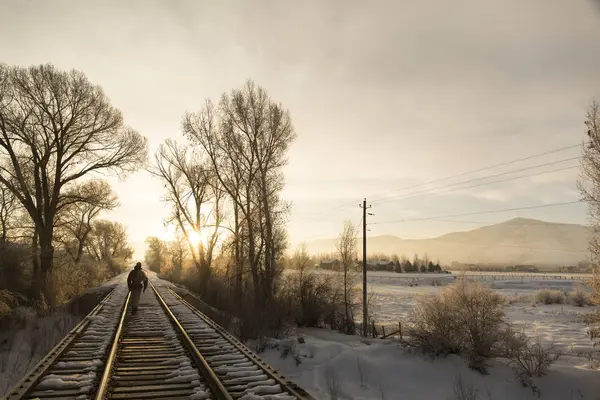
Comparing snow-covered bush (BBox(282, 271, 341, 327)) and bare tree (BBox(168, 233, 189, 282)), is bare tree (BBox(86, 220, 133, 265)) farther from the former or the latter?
snow-covered bush (BBox(282, 271, 341, 327))

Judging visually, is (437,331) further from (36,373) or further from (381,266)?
(381,266)

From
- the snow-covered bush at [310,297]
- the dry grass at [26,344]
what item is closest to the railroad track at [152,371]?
the dry grass at [26,344]

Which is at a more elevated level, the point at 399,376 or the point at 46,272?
the point at 46,272

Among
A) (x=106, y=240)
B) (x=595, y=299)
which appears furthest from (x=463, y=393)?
(x=106, y=240)

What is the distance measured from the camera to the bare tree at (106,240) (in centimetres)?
7626

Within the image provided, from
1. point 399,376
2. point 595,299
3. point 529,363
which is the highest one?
point 595,299

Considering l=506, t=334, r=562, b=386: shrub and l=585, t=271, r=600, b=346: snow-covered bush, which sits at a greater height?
l=585, t=271, r=600, b=346: snow-covered bush

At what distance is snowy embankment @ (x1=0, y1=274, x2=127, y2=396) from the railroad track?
0.05m

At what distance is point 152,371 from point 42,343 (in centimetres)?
767

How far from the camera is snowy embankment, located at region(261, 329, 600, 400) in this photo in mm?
11312

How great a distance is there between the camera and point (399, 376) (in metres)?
12.6

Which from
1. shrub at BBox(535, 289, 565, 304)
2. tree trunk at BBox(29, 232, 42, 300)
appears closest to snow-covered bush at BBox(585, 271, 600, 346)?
tree trunk at BBox(29, 232, 42, 300)

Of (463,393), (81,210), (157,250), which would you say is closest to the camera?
(463,393)

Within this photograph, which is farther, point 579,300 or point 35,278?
point 579,300
